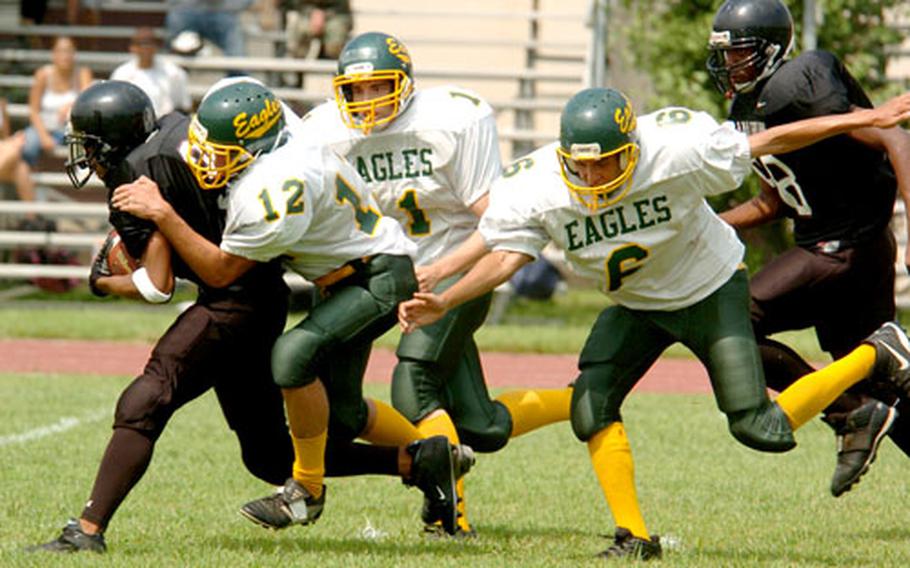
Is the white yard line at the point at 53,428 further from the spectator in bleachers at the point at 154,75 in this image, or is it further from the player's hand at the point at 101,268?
the spectator in bleachers at the point at 154,75

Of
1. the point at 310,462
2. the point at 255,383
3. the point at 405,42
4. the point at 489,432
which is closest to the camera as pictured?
the point at 255,383

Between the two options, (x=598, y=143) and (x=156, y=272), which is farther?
(x=156, y=272)

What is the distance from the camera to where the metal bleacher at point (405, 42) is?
14.2 meters

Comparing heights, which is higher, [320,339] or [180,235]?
[180,235]

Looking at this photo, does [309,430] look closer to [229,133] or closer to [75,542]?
[75,542]

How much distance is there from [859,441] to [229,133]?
243cm

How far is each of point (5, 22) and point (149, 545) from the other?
39.0 ft

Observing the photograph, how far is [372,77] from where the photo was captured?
5844 millimetres

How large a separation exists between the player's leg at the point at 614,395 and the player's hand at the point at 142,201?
143cm

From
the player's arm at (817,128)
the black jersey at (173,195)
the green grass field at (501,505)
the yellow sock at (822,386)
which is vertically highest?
the player's arm at (817,128)

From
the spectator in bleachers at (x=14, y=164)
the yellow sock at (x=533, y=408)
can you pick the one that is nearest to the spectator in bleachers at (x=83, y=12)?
the spectator in bleachers at (x=14, y=164)

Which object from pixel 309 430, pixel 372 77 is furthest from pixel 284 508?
pixel 372 77

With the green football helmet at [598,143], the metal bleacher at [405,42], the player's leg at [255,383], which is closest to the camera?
the green football helmet at [598,143]

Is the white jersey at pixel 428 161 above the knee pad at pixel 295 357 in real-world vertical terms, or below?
above
